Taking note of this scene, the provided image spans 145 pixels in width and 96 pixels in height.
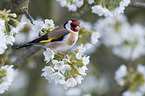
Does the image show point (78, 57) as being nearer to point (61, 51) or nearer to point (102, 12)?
point (61, 51)

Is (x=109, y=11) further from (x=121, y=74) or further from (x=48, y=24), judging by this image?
(x=121, y=74)

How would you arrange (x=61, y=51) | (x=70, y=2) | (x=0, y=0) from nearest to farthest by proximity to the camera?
1. (x=61, y=51)
2. (x=70, y=2)
3. (x=0, y=0)

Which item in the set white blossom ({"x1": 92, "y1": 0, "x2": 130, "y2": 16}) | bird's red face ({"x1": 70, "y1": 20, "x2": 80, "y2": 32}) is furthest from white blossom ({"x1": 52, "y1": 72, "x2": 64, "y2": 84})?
white blossom ({"x1": 92, "y1": 0, "x2": 130, "y2": 16})

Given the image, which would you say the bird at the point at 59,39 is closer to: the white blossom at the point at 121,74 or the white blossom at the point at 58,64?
the white blossom at the point at 58,64

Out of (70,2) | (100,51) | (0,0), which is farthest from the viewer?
(100,51)

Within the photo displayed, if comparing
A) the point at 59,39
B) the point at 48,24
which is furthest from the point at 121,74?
the point at 48,24

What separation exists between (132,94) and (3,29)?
7.58ft

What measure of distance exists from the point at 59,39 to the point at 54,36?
81 millimetres

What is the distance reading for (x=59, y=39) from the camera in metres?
2.45

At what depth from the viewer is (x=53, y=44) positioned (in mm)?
2441

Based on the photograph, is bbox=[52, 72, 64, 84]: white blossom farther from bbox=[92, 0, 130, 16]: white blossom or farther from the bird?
bbox=[92, 0, 130, 16]: white blossom

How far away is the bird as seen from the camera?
2334 mm

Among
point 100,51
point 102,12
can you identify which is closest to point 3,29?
point 102,12

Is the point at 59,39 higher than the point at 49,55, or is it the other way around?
the point at 59,39
